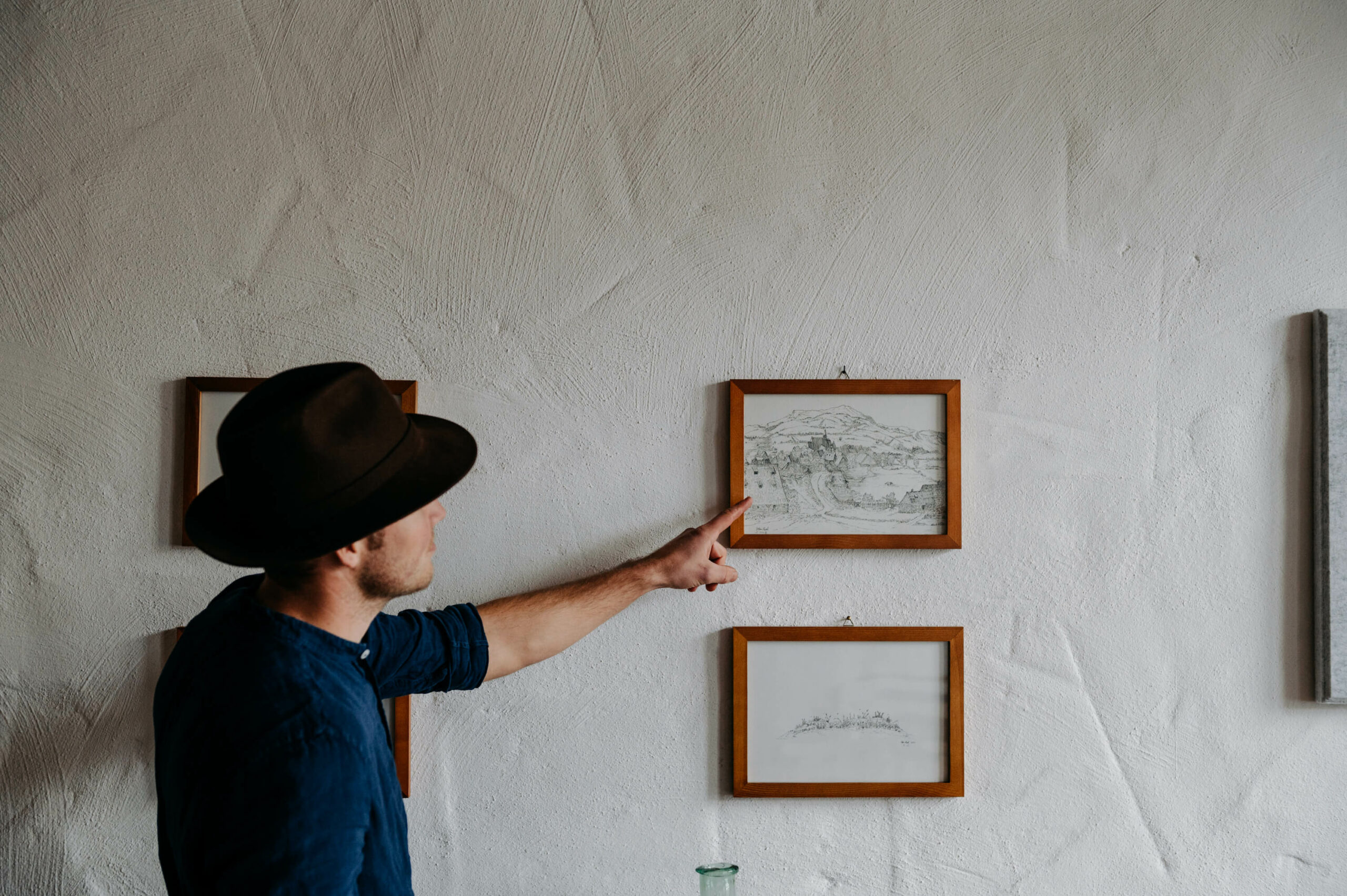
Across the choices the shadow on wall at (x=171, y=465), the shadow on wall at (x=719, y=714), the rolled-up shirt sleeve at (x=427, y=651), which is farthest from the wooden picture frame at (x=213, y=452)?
the shadow on wall at (x=719, y=714)

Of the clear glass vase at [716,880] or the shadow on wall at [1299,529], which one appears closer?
the clear glass vase at [716,880]

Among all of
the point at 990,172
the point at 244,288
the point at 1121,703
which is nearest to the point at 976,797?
the point at 1121,703

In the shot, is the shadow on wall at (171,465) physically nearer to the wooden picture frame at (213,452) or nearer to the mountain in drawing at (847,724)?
the wooden picture frame at (213,452)

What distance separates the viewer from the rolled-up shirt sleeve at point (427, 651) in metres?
1.31

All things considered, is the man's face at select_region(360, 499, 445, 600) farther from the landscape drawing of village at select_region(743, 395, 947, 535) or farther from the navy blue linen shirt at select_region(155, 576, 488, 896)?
the landscape drawing of village at select_region(743, 395, 947, 535)

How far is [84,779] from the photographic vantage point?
151 centimetres

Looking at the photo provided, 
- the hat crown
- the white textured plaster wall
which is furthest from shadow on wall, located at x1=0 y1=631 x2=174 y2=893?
the hat crown

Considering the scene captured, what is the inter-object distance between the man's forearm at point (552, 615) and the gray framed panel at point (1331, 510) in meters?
1.12

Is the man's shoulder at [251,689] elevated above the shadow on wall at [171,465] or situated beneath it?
situated beneath

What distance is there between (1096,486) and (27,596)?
A: 1.83 meters

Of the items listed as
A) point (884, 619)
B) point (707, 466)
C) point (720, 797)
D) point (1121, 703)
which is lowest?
point (720, 797)

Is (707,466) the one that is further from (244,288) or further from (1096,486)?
(244,288)

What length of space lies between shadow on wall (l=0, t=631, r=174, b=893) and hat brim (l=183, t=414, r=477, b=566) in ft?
1.81

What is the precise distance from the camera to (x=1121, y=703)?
1532 mm
